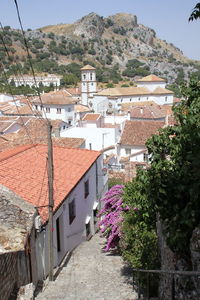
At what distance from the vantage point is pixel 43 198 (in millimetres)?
12211

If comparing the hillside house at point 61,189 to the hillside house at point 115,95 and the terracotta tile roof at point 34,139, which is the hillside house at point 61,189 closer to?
the terracotta tile roof at point 34,139

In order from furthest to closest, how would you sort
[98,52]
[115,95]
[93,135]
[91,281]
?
[98,52] → [115,95] → [93,135] → [91,281]

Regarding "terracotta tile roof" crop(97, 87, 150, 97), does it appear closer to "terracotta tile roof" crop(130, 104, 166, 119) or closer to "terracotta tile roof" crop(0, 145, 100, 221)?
"terracotta tile roof" crop(130, 104, 166, 119)

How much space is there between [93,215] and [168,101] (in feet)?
219

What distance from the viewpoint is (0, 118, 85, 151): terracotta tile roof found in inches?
1066

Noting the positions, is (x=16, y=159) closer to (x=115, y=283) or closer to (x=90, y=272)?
(x=90, y=272)

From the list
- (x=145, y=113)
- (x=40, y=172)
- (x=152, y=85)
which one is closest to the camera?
(x=40, y=172)

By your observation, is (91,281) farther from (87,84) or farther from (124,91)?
(87,84)

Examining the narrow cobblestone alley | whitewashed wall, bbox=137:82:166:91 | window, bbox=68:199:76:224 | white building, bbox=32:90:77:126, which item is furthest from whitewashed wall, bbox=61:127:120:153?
whitewashed wall, bbox=137:82:166:91

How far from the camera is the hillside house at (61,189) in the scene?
1188 centimetres

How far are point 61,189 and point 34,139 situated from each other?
18.5 meters

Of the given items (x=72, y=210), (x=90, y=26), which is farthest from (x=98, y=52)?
(x=72, y=210)

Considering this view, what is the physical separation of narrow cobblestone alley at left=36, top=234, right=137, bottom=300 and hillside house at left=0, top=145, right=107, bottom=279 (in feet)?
2.71

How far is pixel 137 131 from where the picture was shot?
124 ft
